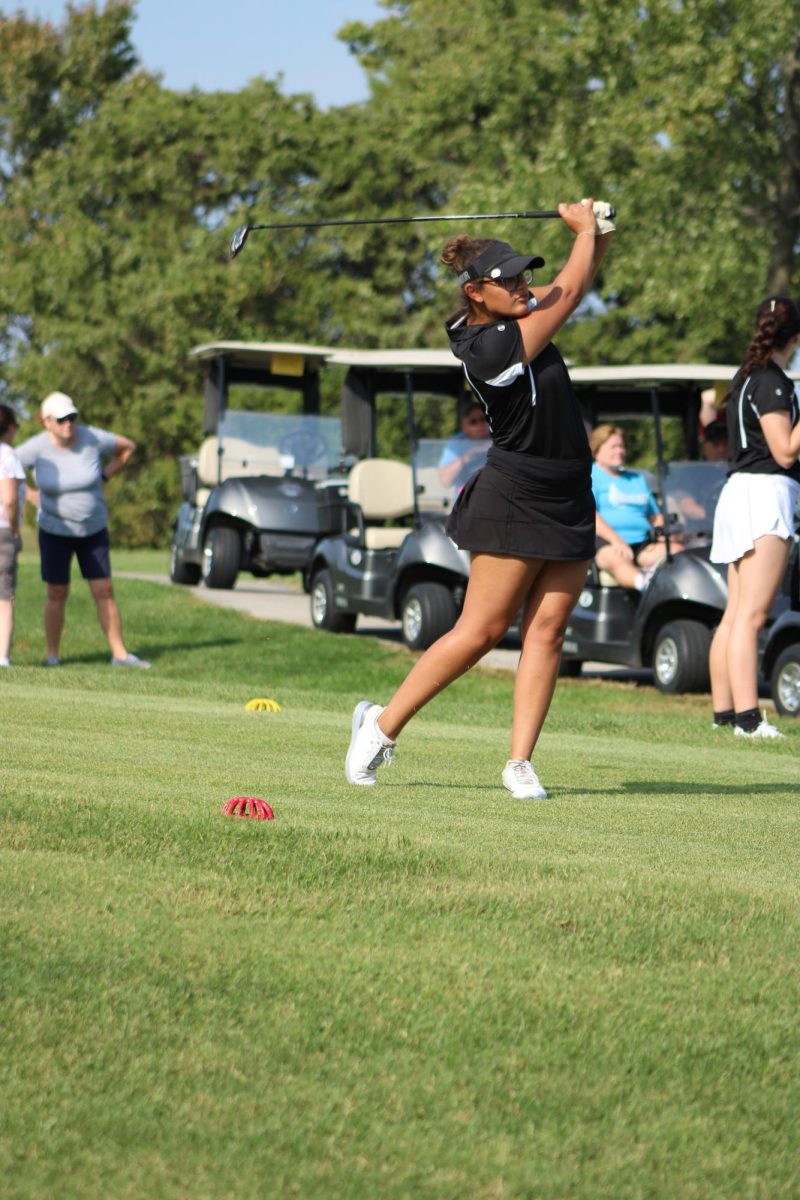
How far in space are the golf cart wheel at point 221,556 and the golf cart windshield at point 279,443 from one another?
1.00 metres

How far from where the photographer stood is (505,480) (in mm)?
5465

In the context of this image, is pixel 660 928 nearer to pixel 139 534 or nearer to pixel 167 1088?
pixel 167 1088

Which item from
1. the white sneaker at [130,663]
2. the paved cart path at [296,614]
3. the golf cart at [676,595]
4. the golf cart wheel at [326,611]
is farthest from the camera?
the golf cart wheel at [326,611]

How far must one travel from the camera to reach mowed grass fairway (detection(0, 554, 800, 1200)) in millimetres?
2674

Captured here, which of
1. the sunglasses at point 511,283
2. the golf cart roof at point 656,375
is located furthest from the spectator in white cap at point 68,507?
the sunglasses at point 511,283

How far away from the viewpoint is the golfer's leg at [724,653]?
8.30m

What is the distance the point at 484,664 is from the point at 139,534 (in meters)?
28.3

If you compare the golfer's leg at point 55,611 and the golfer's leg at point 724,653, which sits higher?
the golfer's leg at point 724,653

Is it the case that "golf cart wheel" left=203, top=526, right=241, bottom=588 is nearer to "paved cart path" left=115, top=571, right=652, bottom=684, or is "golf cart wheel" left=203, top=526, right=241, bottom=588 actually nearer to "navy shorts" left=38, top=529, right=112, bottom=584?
"paved cart path" left=115, top=571, right=652, bottom=684

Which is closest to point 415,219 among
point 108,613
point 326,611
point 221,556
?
point 108,613

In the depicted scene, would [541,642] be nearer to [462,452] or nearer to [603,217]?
[603,217]

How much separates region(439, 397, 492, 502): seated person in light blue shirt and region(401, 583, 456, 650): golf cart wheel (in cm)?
75

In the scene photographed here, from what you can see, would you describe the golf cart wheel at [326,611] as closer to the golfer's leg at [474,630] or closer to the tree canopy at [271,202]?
the golfer's leg at [474,630]

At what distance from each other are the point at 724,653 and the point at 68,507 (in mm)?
4922
